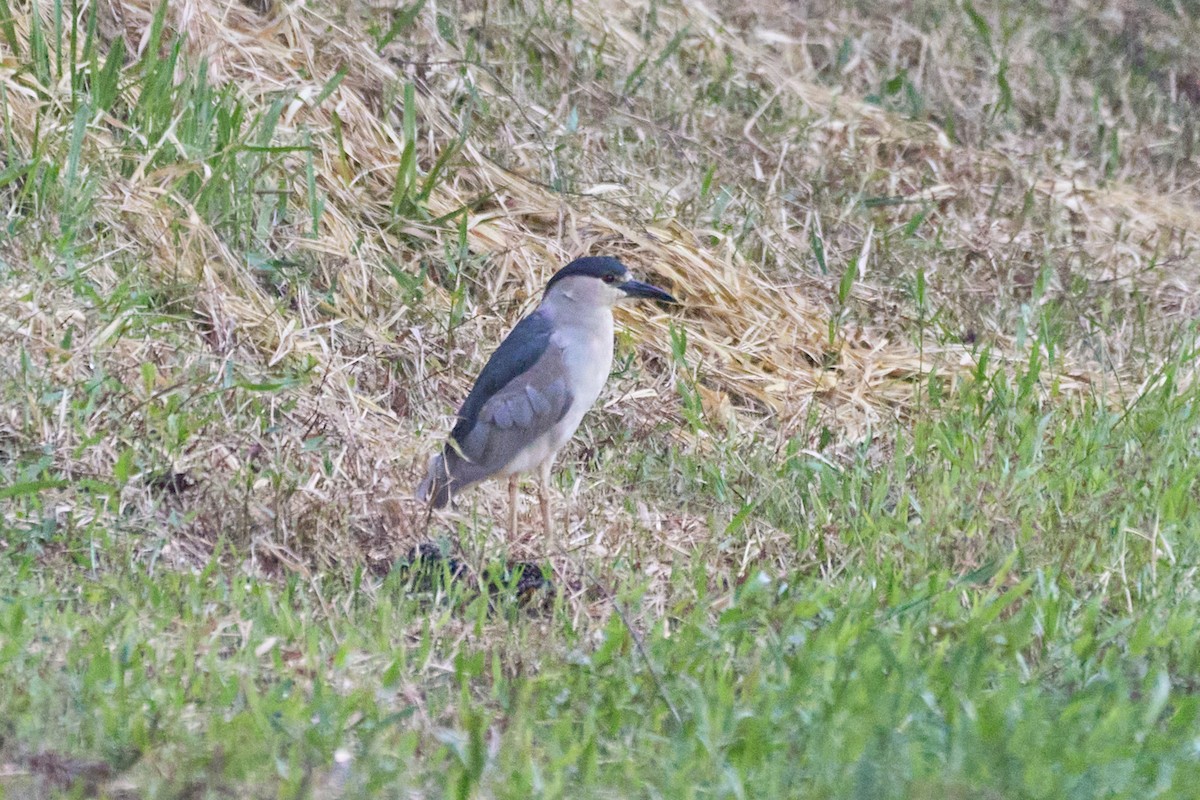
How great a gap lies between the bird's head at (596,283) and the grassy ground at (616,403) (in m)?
0.44

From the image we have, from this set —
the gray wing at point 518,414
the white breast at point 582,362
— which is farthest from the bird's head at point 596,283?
the gray wing at point 518,414

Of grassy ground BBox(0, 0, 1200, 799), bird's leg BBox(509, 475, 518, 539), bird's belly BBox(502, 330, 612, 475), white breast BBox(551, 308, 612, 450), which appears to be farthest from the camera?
white breast BBox(551, 308, 612, 450)

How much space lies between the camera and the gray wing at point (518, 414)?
5.02 meters

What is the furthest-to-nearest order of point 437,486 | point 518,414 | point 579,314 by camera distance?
1. point 579,314
2. point 518,414
3. point 437,486

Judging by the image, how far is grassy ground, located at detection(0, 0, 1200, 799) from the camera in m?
3.30

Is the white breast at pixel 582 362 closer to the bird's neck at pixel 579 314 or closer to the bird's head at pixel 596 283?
the bird's neck at pixel 579 314

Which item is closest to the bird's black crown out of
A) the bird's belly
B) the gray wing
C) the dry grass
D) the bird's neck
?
the bird's neck

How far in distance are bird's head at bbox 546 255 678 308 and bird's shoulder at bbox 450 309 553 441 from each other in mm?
219

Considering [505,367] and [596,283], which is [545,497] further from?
[596,283]

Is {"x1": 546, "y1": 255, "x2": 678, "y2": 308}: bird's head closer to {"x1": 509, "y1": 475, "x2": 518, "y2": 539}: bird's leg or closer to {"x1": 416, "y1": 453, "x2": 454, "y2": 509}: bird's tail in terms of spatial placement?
{"x1": 509, "y1": 475, "x2": 518, "y2": 539}: bird's leg

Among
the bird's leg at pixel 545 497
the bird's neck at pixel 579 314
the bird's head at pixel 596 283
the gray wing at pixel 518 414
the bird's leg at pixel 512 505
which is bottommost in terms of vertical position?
the bird's leg at pixel 512 505

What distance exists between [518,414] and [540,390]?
14 cm

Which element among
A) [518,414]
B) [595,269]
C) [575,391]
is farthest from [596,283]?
[518,414]

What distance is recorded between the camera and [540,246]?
6586 mm
